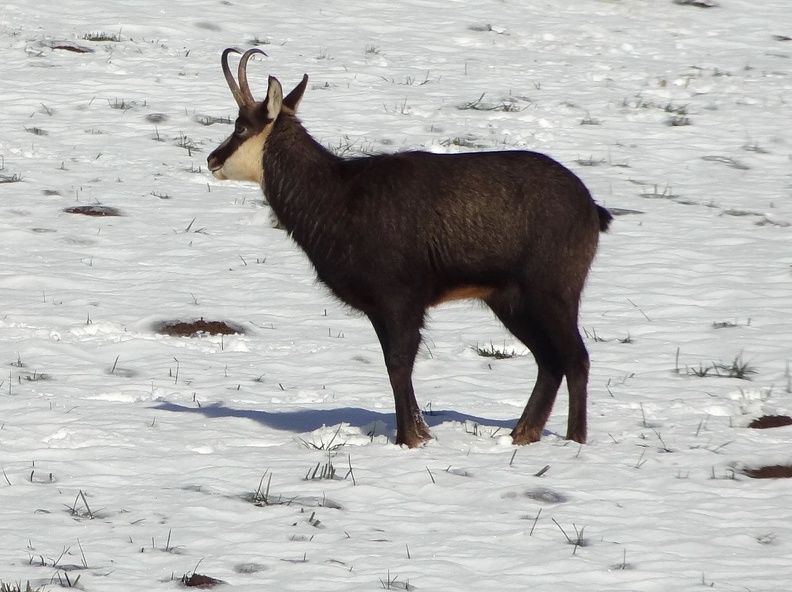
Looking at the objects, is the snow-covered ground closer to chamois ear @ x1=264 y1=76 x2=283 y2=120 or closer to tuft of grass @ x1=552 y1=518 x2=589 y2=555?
tuft of grass @ x1=552 y1=518 x2=589 y2=555

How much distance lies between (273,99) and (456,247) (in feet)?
4.69

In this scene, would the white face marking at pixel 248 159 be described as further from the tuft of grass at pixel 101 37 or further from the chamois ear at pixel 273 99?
the tuft of grass at pixel 101 37

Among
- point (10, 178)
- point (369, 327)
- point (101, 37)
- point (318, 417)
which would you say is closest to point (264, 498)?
point (318, 417)

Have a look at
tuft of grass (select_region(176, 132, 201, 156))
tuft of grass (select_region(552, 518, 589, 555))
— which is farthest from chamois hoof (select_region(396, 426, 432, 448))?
tuft of grass (select_region(176, 132, 201, 156))

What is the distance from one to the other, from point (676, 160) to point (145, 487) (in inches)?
381

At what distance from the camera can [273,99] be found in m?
7.63

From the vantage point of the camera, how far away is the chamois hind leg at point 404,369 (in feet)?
23.6

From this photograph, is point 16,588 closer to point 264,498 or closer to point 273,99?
point 264,498

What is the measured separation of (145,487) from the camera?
629 cm

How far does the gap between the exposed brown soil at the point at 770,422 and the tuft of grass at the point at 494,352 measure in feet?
7.04

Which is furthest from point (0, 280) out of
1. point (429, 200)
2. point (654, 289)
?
point (654, 289)

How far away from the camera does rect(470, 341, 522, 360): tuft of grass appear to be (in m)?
9.46

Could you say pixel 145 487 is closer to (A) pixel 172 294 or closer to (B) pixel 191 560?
(B) pixel 191 560

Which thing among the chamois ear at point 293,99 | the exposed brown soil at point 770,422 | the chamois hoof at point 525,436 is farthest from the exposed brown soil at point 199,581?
the exposed brown soil at point 770,422
